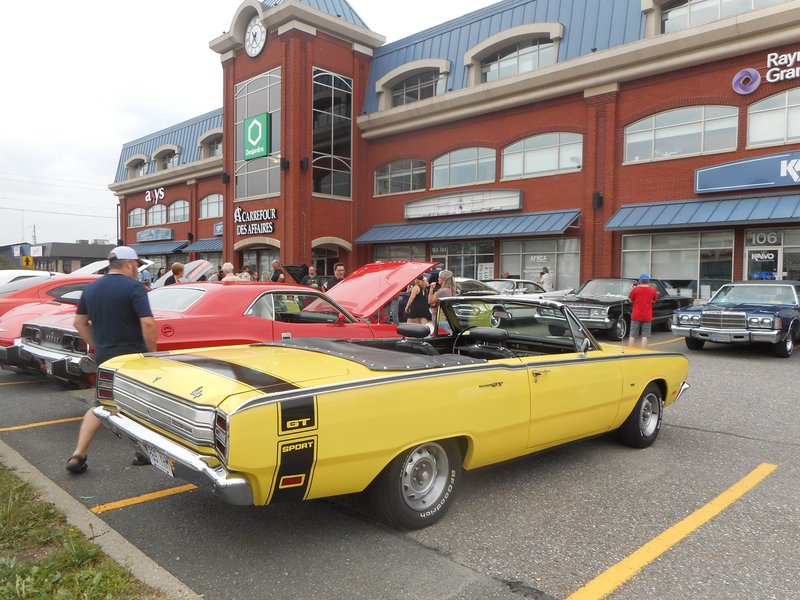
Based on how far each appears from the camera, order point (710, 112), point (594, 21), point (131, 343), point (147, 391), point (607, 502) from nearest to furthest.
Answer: point (147, 391)
point (607, 502)
point (131, 343)
point (710, 112)
point (594, 21)

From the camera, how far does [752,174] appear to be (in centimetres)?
1692

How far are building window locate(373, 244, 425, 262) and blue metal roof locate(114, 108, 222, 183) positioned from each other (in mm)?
13764

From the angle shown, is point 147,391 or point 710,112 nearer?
point 147,391

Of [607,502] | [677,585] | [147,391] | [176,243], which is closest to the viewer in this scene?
[677,585]

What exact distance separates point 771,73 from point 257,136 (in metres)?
20.5

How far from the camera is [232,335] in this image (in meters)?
6.42

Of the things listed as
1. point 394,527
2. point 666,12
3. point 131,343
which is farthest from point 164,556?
point 666,12

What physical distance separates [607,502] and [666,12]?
65.0 feet

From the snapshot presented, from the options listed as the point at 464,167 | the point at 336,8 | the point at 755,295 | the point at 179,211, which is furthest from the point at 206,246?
the point at 755,295

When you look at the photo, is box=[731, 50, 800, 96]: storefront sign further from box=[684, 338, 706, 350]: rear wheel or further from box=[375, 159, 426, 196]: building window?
box=[375, 159, 426, 196]: building window

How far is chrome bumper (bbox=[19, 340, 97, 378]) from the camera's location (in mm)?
5703

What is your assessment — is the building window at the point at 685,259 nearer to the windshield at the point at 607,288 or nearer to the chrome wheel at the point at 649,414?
the windshield at the point at 607,288

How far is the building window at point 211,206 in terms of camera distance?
35.0 meters

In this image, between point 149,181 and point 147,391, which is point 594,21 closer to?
point 147,391
